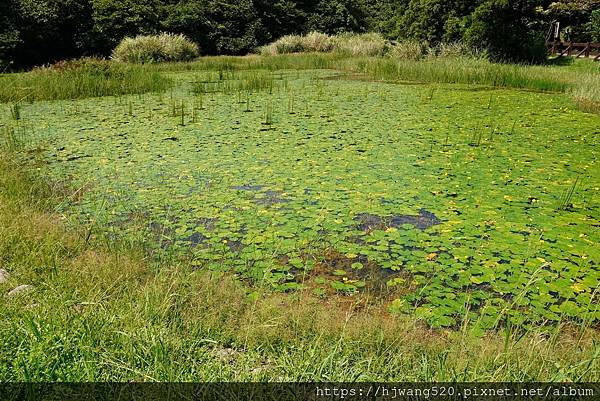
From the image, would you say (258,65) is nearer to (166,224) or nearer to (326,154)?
(326,154)

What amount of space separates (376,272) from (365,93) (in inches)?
246

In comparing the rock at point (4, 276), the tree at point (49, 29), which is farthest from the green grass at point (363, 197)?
the tree at point (49, 29)

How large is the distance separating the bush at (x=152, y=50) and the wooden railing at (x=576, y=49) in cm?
1448

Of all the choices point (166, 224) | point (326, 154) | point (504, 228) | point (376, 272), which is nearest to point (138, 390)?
point (376, 272)

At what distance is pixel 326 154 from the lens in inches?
187

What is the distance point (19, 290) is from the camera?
2.19m

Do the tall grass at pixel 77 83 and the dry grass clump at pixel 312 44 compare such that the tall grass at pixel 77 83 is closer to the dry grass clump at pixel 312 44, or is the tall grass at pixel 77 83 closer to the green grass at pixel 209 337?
the green grass at pixel 209 337

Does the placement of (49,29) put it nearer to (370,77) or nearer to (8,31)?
(8,31)

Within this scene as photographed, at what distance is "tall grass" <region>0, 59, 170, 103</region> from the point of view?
26.8ft

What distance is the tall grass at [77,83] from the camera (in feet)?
26.8

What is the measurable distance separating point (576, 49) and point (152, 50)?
55.8 feet

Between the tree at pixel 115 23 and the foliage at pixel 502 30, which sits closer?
the foliage at pixel 502 30

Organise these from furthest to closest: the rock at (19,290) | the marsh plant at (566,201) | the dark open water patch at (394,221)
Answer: the marsh plant at (566,201) → the dark open water patch at (394,221) → the rock at (19,290)

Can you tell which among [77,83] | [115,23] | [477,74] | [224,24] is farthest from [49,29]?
[477,74]
